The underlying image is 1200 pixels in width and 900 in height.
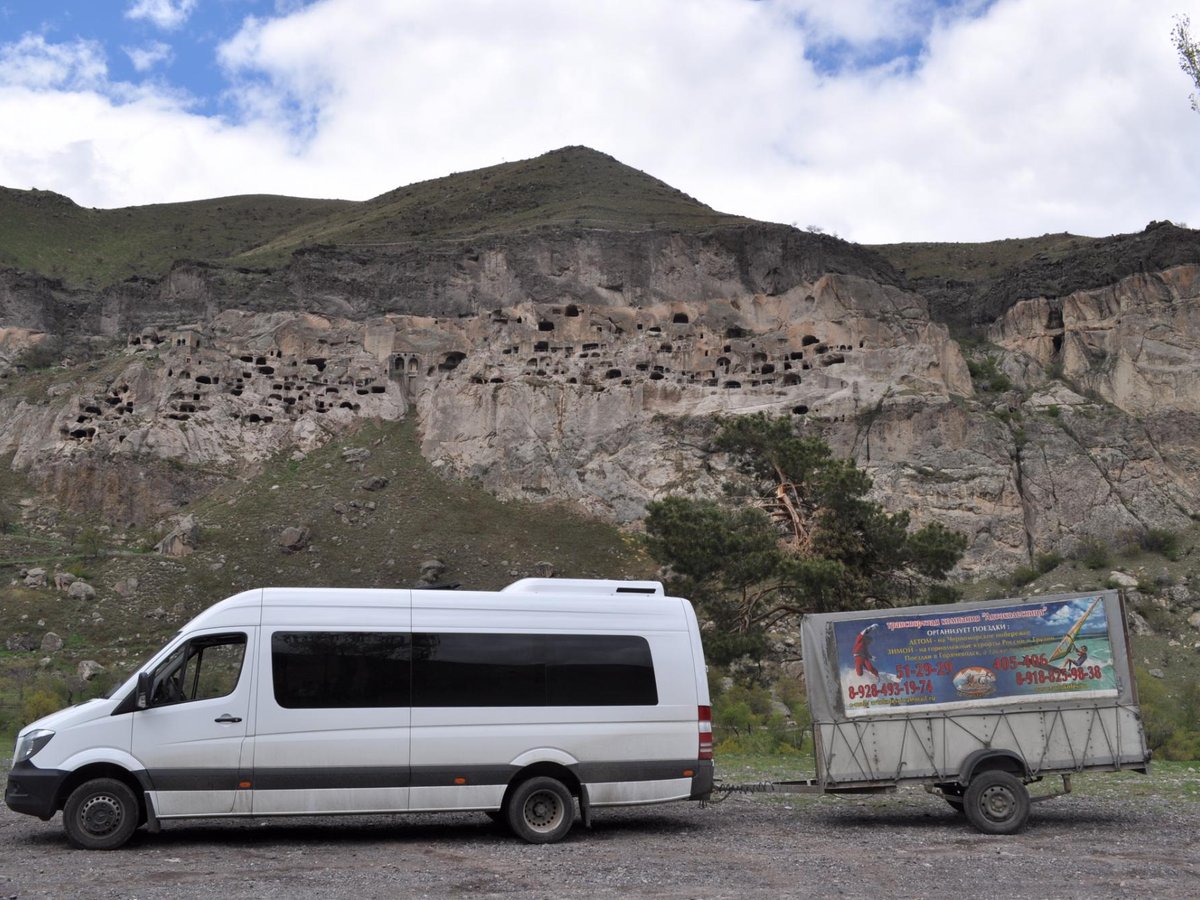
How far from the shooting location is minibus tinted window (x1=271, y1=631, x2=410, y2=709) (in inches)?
437

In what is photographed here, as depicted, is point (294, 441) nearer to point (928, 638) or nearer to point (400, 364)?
point (400, 364)

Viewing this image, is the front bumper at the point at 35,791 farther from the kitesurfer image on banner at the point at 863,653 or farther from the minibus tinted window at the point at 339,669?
the kitesurfer image on banner at the point at 863,653

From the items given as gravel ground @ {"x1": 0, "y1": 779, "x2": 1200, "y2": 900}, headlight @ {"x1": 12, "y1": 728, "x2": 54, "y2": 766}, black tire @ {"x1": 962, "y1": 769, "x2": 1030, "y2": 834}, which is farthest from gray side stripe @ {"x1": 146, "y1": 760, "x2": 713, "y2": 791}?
black tire @ {"x1": 962, "y1": 769, "x2": 1030, "y2": 834}

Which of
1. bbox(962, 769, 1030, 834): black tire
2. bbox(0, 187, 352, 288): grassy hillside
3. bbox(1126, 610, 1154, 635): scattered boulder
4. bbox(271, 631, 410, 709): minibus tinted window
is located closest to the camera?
bbox(271, 631, 410, 709): minibus tinted window

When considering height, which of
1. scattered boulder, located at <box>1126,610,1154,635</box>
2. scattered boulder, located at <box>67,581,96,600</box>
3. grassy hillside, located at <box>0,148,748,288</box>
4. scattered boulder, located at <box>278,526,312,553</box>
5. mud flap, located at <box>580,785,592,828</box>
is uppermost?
grassy hillside, located at <box>0,148,748,288</box>

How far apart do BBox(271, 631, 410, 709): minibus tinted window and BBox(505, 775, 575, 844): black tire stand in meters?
1.64

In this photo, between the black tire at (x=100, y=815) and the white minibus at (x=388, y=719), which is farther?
the white minibus at (x=388, y=719)

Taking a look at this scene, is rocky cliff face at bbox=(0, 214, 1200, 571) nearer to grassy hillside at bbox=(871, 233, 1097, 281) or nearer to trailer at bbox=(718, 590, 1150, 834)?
grassy hillside at bbox=(871, 233, 1097, 281)

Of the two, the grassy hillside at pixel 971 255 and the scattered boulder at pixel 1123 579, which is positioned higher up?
the grassy hillside at pixel 971 255

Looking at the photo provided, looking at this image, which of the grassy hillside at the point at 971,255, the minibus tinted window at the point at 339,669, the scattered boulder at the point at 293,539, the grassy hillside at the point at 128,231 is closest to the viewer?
the minibus tinted window at the point at 339,669

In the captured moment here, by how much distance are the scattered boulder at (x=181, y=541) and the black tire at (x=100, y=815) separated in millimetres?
34724

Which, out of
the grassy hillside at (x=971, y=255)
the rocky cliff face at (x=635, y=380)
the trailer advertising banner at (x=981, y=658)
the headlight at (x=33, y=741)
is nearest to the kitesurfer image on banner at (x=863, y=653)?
the trailer advertising banner at (x=981, y=658)

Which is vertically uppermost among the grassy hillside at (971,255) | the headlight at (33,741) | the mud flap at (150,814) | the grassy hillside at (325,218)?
the grassy hillside at (325,218)

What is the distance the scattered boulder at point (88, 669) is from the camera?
108 ft
